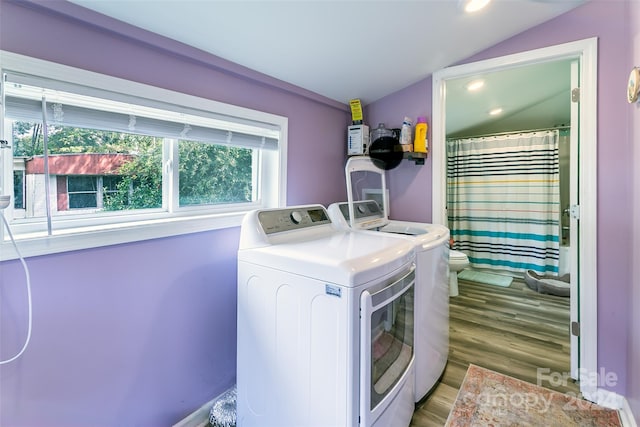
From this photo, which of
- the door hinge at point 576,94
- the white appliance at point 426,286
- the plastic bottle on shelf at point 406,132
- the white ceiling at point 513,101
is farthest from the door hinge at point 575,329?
the white ceiling at point 513,101

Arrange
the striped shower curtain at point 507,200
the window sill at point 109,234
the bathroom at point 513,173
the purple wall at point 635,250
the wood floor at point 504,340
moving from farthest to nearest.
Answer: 1. the striped shower curtain at point 507,200
2. the bathroom at point 513,173
3. the wood floor at point 504,340
4. the purple wall at point 635,250
5. the window sill at point 109,234

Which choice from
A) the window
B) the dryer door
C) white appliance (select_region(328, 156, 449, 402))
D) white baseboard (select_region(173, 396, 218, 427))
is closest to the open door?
white appliance (select_region(328, 156, 449, 402))

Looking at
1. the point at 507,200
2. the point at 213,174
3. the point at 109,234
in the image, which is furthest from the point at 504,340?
the point at 109,234

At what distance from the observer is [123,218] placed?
4.38ft

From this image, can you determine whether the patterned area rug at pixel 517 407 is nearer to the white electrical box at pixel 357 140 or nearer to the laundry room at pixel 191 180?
the laundry room at pixel 191 180

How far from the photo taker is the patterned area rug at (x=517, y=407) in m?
1.53

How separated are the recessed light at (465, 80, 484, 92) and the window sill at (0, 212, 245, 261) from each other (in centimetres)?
236

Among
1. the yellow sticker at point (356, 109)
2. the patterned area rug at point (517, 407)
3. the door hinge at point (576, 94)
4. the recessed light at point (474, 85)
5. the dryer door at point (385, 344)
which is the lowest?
the patterned area rug at point (517, 407)

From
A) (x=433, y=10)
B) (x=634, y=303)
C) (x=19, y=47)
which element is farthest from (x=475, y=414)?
(x=19, y=47)

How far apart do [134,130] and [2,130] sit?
383 mm

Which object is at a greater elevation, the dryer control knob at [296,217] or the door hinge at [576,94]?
the door hinge at [576,94]

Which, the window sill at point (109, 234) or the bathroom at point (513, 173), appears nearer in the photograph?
the window sill at point (109, 234)

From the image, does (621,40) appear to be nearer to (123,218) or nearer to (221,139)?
(221,139)

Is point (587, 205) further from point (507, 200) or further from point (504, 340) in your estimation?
point (507, 200)
